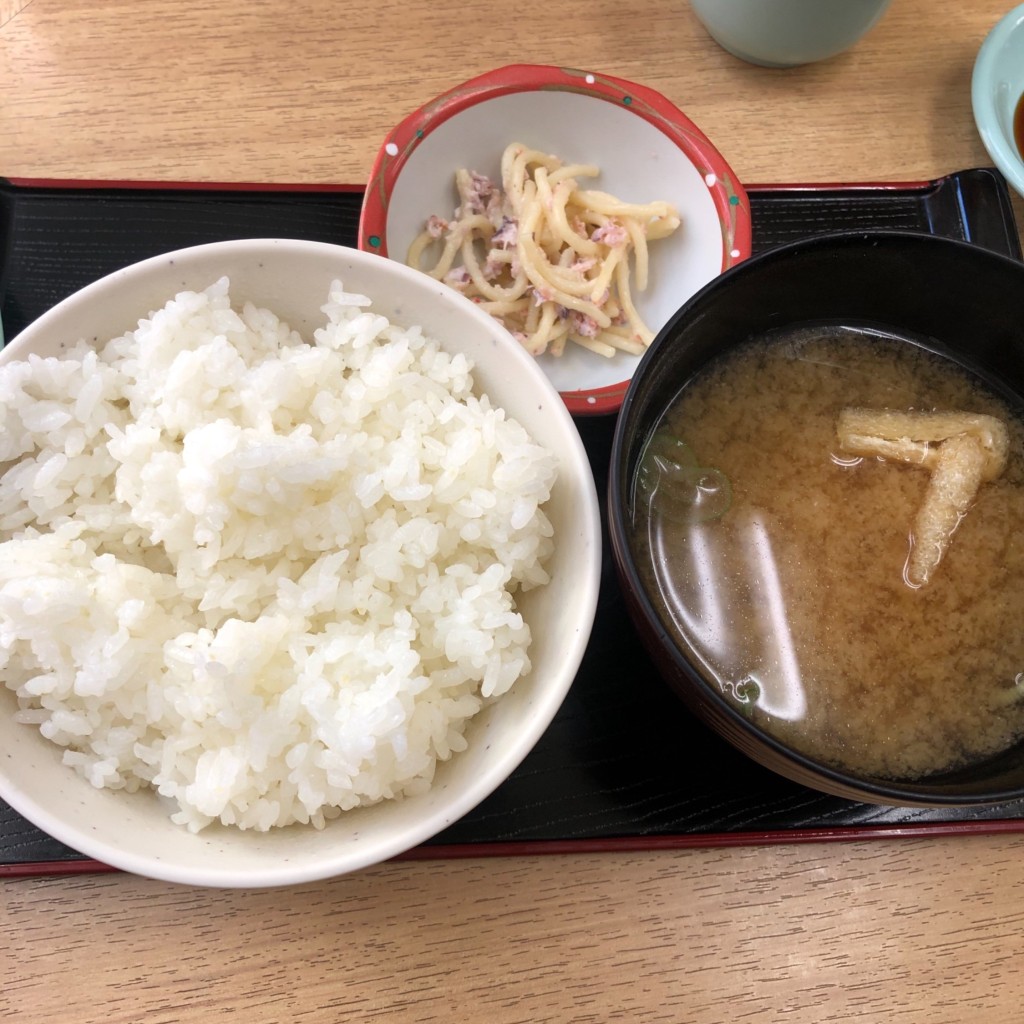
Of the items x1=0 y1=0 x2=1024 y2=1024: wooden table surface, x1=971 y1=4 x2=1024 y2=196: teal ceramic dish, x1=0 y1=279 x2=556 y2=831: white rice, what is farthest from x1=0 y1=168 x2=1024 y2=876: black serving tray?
x1=971 y1=4 x2=1024 y2=196: teal ceramic dish

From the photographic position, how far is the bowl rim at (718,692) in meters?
1.20

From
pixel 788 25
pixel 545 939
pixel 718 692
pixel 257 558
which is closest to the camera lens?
pixel 718 692

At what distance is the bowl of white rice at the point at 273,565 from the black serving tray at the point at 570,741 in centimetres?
29

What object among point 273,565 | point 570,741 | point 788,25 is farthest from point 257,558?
point 788,25

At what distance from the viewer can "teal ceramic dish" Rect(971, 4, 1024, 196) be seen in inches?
80.9

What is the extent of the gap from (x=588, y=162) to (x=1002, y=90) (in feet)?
3.86

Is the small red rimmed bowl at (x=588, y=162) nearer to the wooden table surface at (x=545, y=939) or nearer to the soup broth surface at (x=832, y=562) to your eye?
the soup broth surface at (x=832, y=562)

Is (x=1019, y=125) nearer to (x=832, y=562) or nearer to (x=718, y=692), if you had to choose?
(x=832, y=562)

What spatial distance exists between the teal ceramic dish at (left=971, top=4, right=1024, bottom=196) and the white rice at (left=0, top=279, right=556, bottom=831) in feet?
5.14

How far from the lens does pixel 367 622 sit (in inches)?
54.0

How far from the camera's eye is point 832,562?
1.58 meters

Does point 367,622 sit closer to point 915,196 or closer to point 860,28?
point 915,196

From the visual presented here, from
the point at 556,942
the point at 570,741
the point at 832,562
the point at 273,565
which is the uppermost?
the point at 273,565

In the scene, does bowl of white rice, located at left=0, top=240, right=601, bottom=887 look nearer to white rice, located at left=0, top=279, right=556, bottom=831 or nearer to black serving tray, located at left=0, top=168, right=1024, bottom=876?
white rice, located at left=0, top=279, right=556, bottom=831
